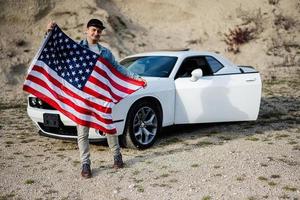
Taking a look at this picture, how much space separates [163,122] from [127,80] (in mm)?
1502

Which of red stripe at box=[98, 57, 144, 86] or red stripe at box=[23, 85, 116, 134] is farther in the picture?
red stripe at box=[98, 57, 144, 86]

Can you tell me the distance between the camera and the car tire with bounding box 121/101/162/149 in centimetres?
703

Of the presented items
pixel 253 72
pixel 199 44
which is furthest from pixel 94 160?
pixel 199 44

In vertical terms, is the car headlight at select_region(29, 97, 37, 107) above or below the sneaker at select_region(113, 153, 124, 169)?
above

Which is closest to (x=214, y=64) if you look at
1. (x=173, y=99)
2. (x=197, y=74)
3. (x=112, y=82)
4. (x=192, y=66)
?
(x=192, y=66)

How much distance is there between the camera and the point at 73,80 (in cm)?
606

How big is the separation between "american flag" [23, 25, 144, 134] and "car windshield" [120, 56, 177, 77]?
6.28 ft

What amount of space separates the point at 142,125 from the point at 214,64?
2.06 m

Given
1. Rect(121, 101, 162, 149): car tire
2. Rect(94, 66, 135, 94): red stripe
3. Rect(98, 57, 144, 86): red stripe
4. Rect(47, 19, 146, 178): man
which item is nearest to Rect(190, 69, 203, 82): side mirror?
Rect(121, 101, 162, 149): car tire

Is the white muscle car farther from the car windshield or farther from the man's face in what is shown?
the man's face

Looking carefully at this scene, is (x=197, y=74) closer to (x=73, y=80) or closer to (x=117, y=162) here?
(x=117, y=162)

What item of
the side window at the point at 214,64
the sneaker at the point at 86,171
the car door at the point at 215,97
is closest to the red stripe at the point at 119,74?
the sneaker at the point at 86,171

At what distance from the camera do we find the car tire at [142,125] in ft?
23.1

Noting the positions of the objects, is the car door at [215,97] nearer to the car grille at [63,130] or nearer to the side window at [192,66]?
the side window at [192,66]
